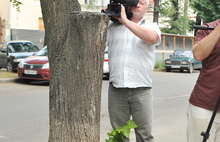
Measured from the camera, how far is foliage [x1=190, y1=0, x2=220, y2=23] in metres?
30.6

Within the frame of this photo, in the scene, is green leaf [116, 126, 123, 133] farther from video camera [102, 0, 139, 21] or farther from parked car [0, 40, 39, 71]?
parked car [0, 40, 39, 71]

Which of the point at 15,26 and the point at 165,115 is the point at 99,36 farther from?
the point at 15,26

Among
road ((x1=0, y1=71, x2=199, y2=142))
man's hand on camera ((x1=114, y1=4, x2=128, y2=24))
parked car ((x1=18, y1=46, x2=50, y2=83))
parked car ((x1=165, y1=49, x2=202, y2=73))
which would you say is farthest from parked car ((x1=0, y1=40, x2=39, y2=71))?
man's hand on camera ((x1=114, y1=4, x2=128, y2=24))

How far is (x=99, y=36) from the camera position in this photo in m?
2.79

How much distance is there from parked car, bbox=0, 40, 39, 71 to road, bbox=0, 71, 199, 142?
5058 millimetres

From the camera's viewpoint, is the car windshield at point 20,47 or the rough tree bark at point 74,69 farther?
the car windshield at point 20,47

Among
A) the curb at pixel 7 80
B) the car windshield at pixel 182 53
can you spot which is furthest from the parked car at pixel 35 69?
the car windshield at pixel 182 53

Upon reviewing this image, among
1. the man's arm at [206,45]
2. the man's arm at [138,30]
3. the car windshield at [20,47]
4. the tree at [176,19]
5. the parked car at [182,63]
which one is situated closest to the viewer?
the man's arm at [206,45]

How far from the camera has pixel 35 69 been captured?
12.5 meters

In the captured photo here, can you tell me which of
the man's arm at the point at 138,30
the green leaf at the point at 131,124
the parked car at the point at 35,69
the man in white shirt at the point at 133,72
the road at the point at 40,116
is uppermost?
the man's arm at the point at 138,30

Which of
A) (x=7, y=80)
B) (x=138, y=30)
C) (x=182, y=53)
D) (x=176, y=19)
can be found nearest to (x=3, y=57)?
(x=7, y=80)

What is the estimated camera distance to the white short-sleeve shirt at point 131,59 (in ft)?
10.2

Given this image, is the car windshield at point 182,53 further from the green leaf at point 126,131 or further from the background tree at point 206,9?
the green leaf at point 126,131

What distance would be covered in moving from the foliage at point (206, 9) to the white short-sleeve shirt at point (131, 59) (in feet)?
95.3
